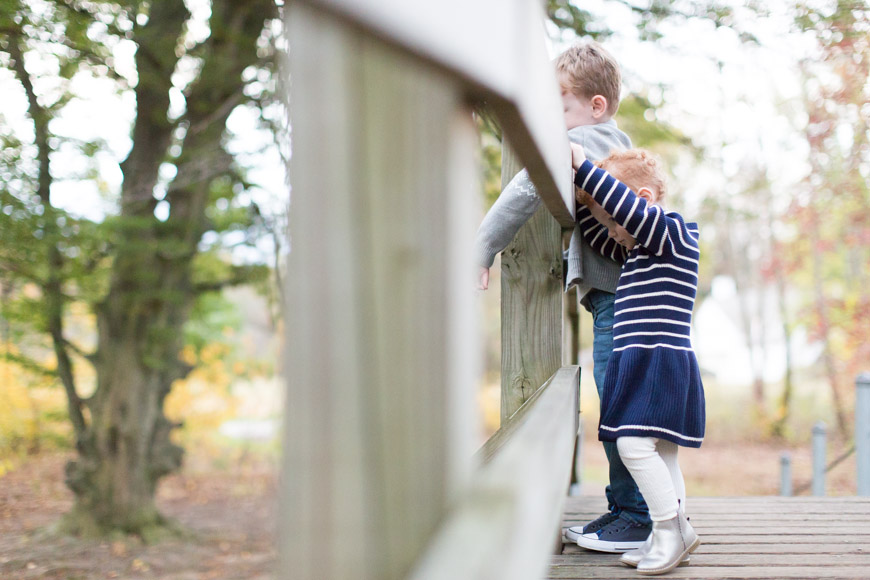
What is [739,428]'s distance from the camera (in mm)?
15633

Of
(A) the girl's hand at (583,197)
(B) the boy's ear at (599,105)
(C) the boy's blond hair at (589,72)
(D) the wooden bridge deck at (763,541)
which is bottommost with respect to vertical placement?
(D) the wooden bridge deck at (763,541)

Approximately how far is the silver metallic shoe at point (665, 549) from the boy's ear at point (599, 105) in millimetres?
1251

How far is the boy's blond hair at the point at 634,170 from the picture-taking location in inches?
91.3

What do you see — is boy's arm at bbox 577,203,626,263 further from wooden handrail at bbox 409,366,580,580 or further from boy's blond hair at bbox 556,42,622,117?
wooden handrail at bbox 409,366,580,580

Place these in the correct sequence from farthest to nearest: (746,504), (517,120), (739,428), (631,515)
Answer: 1. (739,428)
2. (746,504)
3. (631,515)
4. (517,120)

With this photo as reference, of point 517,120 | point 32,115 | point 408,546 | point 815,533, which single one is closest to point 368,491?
point 408,546

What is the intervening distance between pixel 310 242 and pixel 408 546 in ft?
0.77

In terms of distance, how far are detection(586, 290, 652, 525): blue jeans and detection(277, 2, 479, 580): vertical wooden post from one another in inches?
78.6

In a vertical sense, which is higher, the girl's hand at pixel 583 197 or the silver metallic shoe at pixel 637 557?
the girl's hand at pixel 583 197

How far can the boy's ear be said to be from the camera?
249 cm

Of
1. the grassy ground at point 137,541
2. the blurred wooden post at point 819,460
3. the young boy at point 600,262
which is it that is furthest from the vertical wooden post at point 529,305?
the grassy ground at point 137,541

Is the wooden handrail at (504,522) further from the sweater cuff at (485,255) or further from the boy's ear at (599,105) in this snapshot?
the boy's ear at (599,105)

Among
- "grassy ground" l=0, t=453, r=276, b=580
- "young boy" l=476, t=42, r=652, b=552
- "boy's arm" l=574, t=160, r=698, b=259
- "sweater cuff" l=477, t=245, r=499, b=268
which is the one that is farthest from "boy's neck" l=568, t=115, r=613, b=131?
"grassy ground" l=0, t=453, r=276, b=580

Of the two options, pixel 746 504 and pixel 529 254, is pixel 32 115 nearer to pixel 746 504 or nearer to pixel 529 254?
pixel 529 254
